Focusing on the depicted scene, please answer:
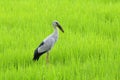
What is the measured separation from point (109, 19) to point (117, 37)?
95cm

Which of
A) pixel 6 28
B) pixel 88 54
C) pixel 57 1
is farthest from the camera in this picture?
pixel 57 1

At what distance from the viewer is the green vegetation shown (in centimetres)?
386

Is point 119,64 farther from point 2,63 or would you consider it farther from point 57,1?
point 57,1

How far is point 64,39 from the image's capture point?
5.00m

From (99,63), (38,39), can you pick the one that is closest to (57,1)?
(38,39)

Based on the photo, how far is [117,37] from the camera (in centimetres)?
501

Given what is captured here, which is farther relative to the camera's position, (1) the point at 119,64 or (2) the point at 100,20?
(2) the point at 100,20

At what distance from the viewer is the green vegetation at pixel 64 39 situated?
3857 millimetres

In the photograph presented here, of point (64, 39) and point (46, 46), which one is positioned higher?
point (64, 39)

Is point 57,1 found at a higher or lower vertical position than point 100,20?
higher

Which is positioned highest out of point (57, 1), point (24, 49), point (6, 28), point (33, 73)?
point (57, 1)

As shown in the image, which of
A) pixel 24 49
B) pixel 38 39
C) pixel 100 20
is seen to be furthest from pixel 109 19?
pixel 24 49

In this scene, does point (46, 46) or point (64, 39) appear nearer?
point (46, 46)

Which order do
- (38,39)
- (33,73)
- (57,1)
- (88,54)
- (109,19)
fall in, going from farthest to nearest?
(57,1), (109,19), (38,39), (88,54), (33,73)
